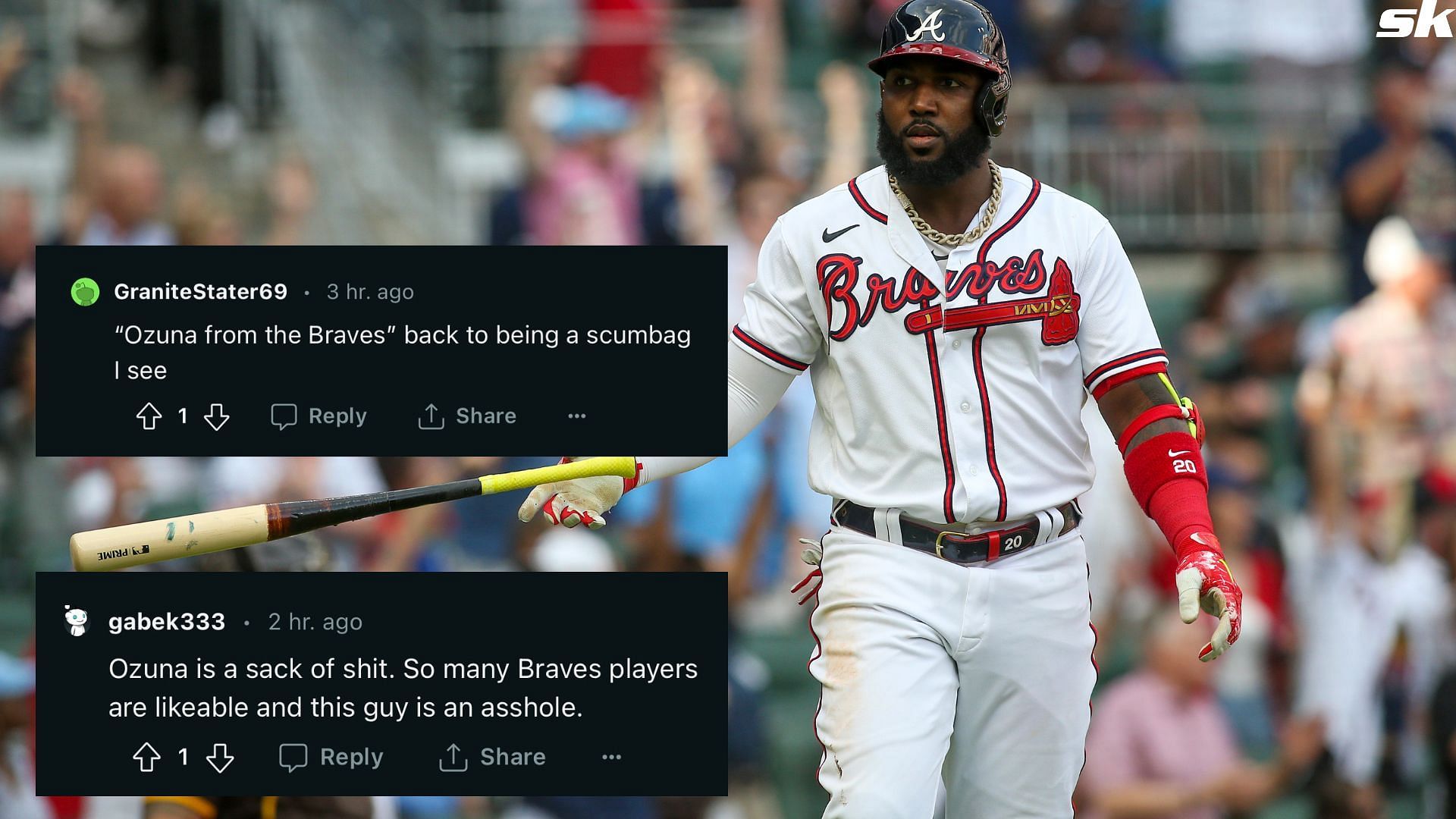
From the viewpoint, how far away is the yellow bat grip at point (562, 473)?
4.20 metres

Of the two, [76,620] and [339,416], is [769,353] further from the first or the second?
[76,620]

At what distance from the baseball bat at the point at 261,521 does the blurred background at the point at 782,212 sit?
1.14m

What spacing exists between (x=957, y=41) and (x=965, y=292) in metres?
0.53

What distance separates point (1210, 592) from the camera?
3.74 meters

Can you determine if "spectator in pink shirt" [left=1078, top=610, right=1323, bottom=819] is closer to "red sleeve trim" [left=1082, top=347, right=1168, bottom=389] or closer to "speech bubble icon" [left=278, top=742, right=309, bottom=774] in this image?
"red sleeve trim" [left=1082, top=347, right=1168, bottom=389]

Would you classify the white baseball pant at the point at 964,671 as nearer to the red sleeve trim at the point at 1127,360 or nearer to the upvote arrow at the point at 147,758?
the red sleeve trim at the point at 1127,360

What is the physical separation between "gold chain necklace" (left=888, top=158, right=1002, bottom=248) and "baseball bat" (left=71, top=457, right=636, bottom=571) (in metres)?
0.85

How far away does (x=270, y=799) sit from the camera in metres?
4.77

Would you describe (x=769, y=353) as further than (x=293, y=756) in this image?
No

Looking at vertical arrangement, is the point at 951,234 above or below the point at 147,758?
above
